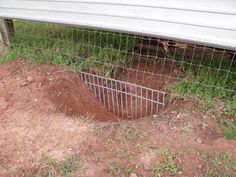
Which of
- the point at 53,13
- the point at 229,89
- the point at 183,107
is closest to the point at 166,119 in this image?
the point at 183,107

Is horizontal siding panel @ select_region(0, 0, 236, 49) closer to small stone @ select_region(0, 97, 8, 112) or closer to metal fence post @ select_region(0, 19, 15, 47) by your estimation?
metal fence post @ select_region(0, 19, 15, 47)

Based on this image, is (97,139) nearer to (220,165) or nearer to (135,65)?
(220,165)

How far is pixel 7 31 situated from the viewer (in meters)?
4.45

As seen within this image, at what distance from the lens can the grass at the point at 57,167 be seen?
260cm

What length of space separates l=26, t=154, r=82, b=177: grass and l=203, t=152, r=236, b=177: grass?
0.99 m

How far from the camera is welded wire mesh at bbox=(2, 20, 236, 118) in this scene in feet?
11.3

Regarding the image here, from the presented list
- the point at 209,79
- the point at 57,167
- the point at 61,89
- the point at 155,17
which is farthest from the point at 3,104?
the point at 209,79

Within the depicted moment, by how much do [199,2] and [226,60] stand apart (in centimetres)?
105

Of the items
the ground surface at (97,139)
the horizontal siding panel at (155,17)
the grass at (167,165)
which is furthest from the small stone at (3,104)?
the grass at (167,165)

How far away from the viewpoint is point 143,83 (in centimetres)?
377

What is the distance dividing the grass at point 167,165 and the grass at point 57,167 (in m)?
0.59

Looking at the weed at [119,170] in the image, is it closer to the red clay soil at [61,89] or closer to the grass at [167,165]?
the grass at [167,165]

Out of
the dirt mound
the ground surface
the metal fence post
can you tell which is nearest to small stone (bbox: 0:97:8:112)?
the ground surface

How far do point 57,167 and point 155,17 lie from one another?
1572mm
